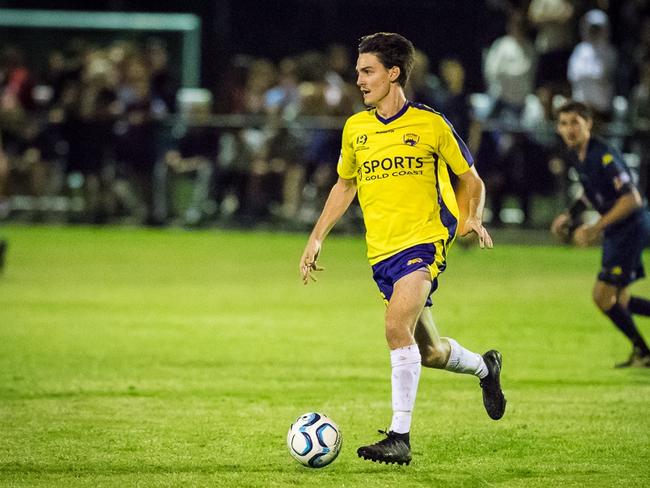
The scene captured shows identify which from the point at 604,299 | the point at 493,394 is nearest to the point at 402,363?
the point at 493,394

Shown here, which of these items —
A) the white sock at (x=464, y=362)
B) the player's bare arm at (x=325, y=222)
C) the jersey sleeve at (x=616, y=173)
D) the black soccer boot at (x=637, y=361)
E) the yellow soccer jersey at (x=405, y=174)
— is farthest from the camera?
the black soccer boot at (x=637, y=361)

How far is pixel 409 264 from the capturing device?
6.80 m

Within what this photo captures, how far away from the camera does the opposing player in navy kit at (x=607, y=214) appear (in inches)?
380

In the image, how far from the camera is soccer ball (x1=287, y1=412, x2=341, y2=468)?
6453 mm

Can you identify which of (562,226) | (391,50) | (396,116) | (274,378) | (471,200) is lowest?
(274,378)

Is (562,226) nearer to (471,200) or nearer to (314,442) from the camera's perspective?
(471,200)

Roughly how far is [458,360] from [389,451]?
3.27 feet

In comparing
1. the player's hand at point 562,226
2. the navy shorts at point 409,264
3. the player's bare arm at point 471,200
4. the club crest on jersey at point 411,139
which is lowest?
the player's hand at point 562,226

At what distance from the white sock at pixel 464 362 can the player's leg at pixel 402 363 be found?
0.61m

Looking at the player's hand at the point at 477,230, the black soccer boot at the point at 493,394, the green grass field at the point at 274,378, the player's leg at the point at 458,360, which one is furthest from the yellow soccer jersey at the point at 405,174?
the green grass field at the point at 274,378

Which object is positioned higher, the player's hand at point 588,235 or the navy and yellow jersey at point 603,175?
the navy and yellow jersey at point 603,175

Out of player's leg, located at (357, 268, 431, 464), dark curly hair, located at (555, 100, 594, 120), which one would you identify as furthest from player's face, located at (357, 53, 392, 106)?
dark curly hair, located at (555, 100, 594, 120)

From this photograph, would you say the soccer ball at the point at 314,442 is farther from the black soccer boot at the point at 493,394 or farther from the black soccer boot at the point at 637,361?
the black soccer boot at the point at 637,361

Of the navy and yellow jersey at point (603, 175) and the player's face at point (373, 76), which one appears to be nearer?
the player's face at point (373, 76)
